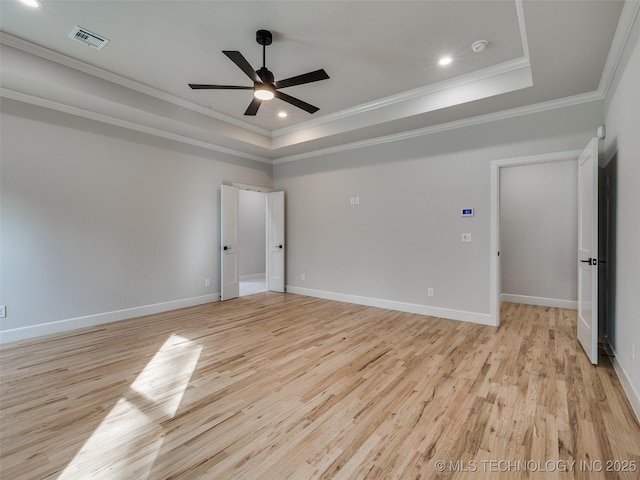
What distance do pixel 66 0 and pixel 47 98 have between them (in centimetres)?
167

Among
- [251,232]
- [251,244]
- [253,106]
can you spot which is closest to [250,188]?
[251,232]

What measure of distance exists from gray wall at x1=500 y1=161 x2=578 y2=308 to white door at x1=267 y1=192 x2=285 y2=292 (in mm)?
4342

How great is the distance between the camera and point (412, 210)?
15.6ft

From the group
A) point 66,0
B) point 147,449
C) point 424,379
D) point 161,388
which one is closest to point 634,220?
point 424,379

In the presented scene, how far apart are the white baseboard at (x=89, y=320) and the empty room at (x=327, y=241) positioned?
1.2 inches

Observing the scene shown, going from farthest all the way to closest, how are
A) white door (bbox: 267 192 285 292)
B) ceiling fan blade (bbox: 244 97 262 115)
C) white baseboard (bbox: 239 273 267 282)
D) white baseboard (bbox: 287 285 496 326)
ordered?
white baseboard (bbox: 239 273 267 282) → white door (bbox: 267 192 285 292) → white baseboard (bbox: 287 285 496 326) → ceiling fan blade (bbox: 244 97 262 115)

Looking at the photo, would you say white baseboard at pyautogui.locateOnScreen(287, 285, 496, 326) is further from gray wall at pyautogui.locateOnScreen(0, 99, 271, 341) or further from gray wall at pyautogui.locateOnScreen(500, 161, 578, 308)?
gray wall at pyautogui.locateOnScreen(0, 99, 271, 341)

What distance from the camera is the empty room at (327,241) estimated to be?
1929 millimetres

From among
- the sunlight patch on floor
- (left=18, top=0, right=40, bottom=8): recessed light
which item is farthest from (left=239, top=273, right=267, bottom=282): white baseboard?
(left=18, top=0, right=40, bottom=8): recessed light

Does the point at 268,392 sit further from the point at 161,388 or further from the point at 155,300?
the point at 155,300

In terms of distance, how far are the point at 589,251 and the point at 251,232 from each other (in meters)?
7.12

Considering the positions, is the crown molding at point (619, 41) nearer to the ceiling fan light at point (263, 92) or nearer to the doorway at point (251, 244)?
Result: the ceiling fan light at point (263, 92)

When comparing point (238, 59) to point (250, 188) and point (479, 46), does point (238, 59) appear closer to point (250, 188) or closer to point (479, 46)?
point (479, 46)

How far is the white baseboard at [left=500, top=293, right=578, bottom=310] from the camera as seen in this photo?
502 centimetres
